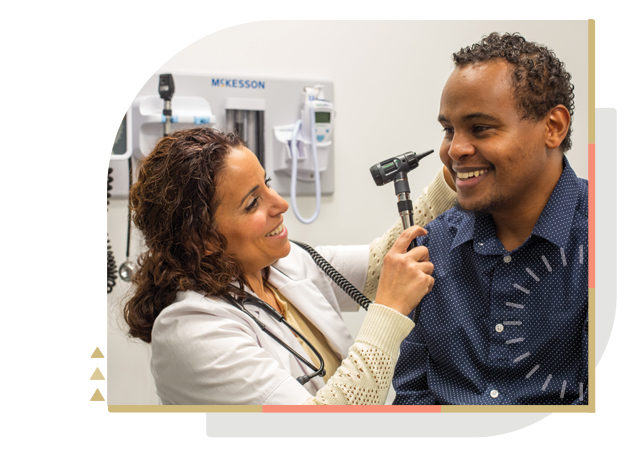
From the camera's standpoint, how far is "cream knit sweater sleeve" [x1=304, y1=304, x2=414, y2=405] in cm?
97

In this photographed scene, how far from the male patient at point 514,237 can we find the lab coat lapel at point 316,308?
0.80 ft

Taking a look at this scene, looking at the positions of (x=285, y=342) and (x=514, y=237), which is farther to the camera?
(x=285, y=342)

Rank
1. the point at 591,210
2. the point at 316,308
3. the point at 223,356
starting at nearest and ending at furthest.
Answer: the point at 591,210 < the point at 223,356 < the point at 316,308

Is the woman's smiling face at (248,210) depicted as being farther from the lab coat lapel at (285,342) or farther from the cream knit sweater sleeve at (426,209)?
the cream knit sweater sleeve at (426,209)

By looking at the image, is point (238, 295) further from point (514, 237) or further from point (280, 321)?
point (514, 237)

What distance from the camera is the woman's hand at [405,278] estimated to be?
3.33ft

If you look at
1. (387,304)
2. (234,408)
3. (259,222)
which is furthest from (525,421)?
(259,222)

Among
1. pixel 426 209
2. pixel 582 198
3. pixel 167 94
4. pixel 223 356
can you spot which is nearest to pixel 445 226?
pixel 426 209

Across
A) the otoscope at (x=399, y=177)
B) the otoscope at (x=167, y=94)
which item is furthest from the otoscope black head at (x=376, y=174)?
the otoscope at (x=167, y=94)

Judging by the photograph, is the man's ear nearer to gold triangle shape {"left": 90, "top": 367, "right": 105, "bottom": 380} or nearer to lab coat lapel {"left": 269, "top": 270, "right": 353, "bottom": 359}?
lab coat lapel {"left": 269, "top": 270, "right": 353, "bottom": 359}

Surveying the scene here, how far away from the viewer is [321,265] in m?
1.33

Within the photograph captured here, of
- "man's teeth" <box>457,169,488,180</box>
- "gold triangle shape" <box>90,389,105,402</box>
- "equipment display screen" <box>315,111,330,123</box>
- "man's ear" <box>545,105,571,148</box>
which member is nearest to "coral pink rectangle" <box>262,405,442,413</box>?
"gold triangle shape" <box>90,389,105,402</box>

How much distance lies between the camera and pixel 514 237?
3.44 feet

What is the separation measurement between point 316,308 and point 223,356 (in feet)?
1.01
